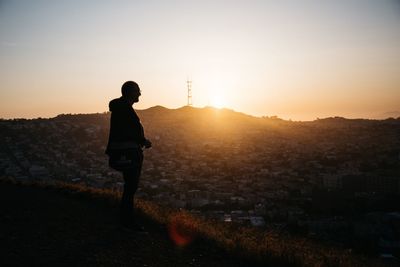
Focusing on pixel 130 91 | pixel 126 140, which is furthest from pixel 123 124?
pixel 130 91

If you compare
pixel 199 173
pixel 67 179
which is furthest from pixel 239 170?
pixel 67 179

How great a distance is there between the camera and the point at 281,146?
39.7m

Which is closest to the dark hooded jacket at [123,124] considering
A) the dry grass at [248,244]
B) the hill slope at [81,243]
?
the hill slope at [81,243]

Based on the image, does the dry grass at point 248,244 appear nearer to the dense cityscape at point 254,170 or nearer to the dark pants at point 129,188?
the dark pants at point 129,188

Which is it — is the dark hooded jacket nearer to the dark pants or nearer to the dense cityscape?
the dark pants

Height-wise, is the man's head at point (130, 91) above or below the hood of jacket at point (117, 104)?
above

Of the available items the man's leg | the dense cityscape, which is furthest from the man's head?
the dense cityscape

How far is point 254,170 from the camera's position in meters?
30.6

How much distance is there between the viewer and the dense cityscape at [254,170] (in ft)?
64.2

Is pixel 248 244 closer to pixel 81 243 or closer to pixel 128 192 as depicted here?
pixel 128 192

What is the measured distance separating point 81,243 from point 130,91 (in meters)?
2.30

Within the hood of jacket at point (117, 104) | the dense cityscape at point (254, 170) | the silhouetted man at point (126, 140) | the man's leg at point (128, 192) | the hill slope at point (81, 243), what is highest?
the hood of jacket at point (117, 104)

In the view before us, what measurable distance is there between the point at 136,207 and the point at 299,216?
47.6 ft

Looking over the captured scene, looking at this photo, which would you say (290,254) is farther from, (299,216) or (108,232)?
(299,216)
